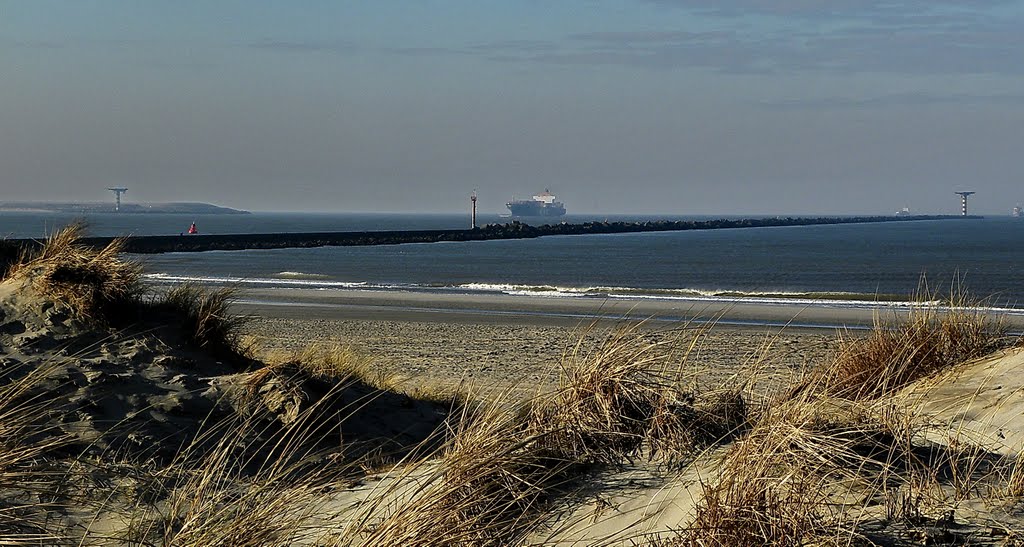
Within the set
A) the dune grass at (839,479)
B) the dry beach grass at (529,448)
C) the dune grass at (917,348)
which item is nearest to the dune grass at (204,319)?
the dry beach grass at (529,448)

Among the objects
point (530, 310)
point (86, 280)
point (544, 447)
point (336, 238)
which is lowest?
point (530, 310)

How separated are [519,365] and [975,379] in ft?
28.4

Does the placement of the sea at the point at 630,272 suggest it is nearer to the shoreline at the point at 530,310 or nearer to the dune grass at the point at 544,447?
the shoreline at the point at 530,310

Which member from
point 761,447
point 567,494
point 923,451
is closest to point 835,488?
point 761,447

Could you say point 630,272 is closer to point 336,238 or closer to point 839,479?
point 336,238

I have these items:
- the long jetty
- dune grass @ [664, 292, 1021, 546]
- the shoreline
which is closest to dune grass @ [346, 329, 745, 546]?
dune grass @ [664, 292, 1021, 546]

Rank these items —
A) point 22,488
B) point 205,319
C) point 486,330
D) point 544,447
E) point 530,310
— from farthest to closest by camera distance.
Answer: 1. point 530,310
2. point 486,330
3. point 205,319
4. point 544,447
5. point 22,488

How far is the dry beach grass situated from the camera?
415 cm

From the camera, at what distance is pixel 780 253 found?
74562 millimetres

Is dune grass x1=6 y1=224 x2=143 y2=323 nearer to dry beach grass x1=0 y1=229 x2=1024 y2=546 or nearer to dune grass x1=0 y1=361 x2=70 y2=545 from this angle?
dry beach grass x1=0 y1=229 x2=1024 y2=546

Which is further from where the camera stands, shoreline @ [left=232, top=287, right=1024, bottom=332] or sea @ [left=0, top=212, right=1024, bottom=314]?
sea @ [left=0, top=212, right=1024, bottom=314]

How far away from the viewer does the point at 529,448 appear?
5.34 meters

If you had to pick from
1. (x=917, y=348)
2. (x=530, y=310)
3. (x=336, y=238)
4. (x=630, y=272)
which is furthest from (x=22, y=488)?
(x=336, y=238)

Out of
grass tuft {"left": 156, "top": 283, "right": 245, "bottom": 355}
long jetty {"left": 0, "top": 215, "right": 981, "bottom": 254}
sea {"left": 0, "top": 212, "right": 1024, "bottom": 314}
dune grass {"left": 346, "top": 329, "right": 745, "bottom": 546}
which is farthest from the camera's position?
long jetty {"left": 0, "top": 215, "right": 981, "bottom": 254}
